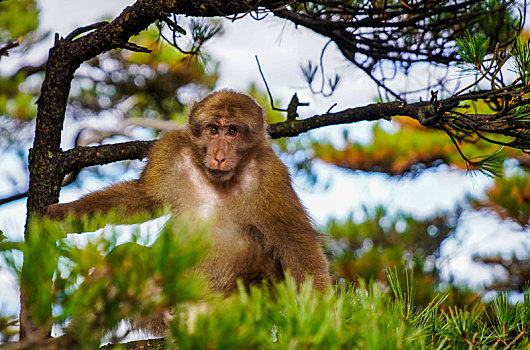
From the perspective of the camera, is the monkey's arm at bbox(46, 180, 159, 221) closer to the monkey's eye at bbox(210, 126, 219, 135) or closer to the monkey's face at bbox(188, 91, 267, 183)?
the monkey's face at bbox(188, 91, 267, 183)

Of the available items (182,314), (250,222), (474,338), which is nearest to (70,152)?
(250,222)

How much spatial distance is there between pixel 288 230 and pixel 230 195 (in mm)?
359

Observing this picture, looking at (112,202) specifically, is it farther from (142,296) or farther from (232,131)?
(142,296)

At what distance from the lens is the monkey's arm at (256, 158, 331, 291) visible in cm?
265

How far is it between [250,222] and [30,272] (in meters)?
1.83

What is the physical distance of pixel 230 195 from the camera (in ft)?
9.34

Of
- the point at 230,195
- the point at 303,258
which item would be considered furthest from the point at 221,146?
the point at 303,258

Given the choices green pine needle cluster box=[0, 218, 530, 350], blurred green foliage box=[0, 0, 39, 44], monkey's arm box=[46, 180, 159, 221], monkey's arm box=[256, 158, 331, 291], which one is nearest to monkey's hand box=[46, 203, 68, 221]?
monkey's arm box=[46, 180, 159, 221]

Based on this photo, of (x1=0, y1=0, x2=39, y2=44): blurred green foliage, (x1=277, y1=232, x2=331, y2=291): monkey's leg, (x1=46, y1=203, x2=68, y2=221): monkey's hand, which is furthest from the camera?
(x1=0, y1=0, x2=39, y2=44): blurred green foliage

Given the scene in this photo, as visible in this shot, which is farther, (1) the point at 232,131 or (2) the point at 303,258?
(1) the point at 232,131

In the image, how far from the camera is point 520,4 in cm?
296

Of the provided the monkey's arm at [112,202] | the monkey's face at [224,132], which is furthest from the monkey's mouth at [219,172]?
the monkey's arm at [112,202]

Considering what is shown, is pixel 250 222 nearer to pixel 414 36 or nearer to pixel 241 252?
pixel 241 252

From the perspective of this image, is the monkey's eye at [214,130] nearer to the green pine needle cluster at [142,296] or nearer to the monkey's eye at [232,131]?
the monkey's eye at [232,131]
